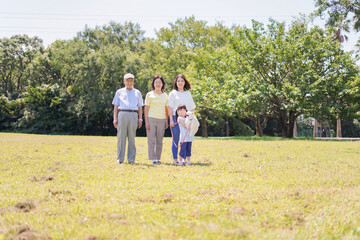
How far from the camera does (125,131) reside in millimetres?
7836

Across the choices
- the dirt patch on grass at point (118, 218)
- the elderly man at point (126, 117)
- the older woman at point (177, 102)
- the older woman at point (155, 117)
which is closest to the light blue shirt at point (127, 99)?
the elderly man at point (126, 117)

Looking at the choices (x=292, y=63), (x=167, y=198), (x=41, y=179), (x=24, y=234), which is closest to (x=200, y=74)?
(x=292, y=63)

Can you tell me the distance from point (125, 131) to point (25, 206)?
4.25 m

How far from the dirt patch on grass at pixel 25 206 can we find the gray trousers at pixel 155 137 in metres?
4.17

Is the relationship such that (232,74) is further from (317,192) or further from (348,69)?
→ (317,192)

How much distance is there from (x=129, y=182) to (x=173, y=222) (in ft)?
7.13

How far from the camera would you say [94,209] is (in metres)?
3.42

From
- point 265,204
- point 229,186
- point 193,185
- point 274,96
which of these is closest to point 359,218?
point 265,204

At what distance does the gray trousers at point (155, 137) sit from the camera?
7812mm

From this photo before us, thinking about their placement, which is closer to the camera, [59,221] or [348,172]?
[59,221]

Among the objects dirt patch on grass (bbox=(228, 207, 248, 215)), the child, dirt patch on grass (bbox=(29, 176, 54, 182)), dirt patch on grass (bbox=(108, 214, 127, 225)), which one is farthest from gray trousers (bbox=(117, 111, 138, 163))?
dirt patch on grass (bbox=(228, 207, 248, 215))

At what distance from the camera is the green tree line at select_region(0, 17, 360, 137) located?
22.7m

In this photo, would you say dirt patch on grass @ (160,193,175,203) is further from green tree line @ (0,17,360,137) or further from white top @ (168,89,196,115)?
green tree line @ (0,17,360,137)

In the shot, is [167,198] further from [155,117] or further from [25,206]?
[155,117]
